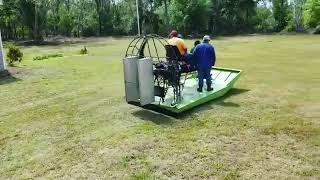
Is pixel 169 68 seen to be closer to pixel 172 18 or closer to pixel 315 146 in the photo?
pixel 315 146

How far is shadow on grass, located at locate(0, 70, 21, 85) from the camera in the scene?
16.0 meters

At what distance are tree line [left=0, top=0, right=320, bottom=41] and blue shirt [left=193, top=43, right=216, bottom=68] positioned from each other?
3585 cm

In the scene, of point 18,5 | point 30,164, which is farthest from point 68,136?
point 18,5

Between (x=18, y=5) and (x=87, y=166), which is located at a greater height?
(x=18, y=5)

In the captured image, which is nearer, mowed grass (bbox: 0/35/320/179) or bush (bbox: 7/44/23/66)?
mowed grass (bbox: 0/35/320/179)

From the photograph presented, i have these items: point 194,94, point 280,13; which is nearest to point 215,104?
point 194,94

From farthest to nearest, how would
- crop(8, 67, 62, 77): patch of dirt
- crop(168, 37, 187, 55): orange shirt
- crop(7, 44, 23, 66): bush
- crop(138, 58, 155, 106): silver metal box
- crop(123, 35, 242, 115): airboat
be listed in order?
crop(7, 44, 23, 66): bush, crop(8, 67, 62, 77): patch of dirt, crop(168, 37, 187, 55): orange shirt, crop(123, 35, 242, 115): airboat, crop(138, 58, 155, 106): silver metal box

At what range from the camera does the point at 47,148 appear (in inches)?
321

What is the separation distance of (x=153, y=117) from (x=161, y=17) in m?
42.1

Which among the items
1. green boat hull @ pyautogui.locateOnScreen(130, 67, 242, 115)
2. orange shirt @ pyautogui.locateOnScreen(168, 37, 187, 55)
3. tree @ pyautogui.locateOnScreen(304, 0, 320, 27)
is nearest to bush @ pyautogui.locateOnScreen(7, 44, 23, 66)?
green boat hull @ pyautogui.locateOnScreen(130, 67, 242, 115)

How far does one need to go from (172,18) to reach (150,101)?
40.0 meters

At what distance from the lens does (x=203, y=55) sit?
11086 millimetres

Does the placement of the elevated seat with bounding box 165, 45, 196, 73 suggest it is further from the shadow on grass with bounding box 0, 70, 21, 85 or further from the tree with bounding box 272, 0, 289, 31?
the tree with bounding box 272, 0, 289, 31

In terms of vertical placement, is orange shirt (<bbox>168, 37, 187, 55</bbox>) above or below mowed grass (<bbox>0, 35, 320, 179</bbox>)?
above
